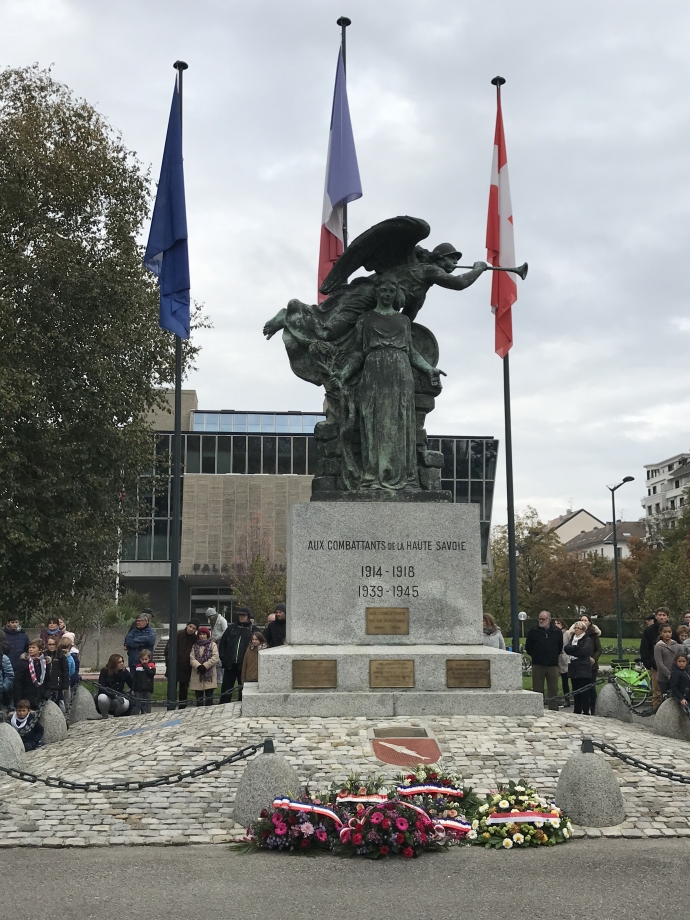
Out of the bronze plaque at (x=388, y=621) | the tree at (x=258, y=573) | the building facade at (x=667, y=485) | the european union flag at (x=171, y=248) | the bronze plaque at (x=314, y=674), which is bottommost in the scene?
the bronze plaque at (x=314, y=674)

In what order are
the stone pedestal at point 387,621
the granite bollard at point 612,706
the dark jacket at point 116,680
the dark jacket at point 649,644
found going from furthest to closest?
the dark jacket at point 116,680 < the dark jacket at point 649,644 < the granite bollard at point 612,706 < the stone pedestal at point 387,621

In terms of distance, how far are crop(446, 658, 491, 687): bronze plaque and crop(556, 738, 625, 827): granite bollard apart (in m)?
2.79

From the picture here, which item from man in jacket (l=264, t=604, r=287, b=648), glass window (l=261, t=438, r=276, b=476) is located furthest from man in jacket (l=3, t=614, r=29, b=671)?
glass window (l=261, t=438, r=276, b=476)

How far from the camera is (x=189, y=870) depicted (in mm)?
6477

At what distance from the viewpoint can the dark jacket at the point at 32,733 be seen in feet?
38.2

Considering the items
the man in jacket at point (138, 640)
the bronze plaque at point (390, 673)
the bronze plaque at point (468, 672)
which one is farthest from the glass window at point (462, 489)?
the bronze plaque at point (390, 673)

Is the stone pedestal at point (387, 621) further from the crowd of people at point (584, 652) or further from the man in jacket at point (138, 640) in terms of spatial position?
the man in jacket at point (138, 640)

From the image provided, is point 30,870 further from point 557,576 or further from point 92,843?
point 557,576

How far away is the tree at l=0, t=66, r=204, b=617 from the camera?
19.9m

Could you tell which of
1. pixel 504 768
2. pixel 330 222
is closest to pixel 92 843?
pixel 504 768

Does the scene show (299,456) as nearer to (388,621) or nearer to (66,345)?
(66,345)

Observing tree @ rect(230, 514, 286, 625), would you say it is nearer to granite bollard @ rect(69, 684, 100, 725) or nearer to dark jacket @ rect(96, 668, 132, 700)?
dark jacket @ rect(96, 668, 132, 700)

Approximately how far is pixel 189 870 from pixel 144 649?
8943mm

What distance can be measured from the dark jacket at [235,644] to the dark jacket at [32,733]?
10.9 ft
